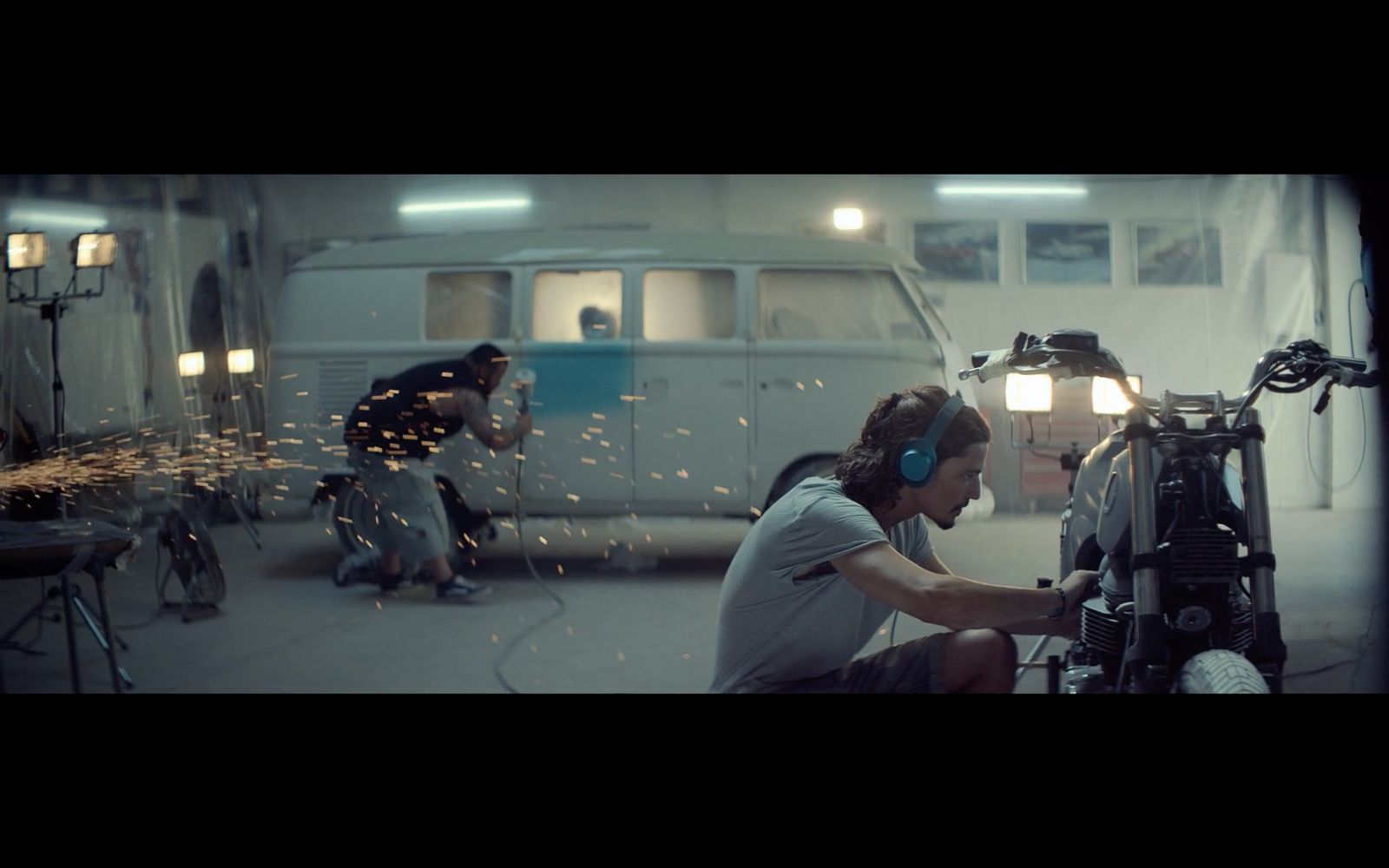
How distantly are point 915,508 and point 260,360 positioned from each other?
2.47m

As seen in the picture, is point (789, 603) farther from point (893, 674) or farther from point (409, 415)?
point (409, 415)

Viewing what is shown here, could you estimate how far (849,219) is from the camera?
3480 mm

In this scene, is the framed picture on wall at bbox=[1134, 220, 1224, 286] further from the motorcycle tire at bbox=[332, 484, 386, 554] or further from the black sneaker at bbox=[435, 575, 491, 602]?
the motorcycle tire at bbox=[332, 484, 386, 554]

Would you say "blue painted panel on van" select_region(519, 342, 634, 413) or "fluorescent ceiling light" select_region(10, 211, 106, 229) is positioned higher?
"fluorescent ceiling light" select_region(10, 211, 106, 229)

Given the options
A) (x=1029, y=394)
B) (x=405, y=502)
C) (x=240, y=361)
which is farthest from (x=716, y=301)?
(x=240, y=361)

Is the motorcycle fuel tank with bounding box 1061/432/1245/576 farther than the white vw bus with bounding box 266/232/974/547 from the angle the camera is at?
No

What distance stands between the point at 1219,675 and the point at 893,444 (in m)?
0.65


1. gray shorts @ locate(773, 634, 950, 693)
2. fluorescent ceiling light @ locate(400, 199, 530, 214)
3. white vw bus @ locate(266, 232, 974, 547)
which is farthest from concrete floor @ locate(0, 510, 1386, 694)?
gray shorts @ locate(773, 634, 950, 693)

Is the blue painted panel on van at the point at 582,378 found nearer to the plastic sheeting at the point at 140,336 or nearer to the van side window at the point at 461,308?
the van side window at the point at 461,308

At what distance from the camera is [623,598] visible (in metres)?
3.82

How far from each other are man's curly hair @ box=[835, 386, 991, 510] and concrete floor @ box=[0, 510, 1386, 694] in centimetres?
148

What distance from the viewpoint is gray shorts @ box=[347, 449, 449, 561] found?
12.7ft

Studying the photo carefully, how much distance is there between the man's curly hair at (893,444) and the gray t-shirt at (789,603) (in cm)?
5
